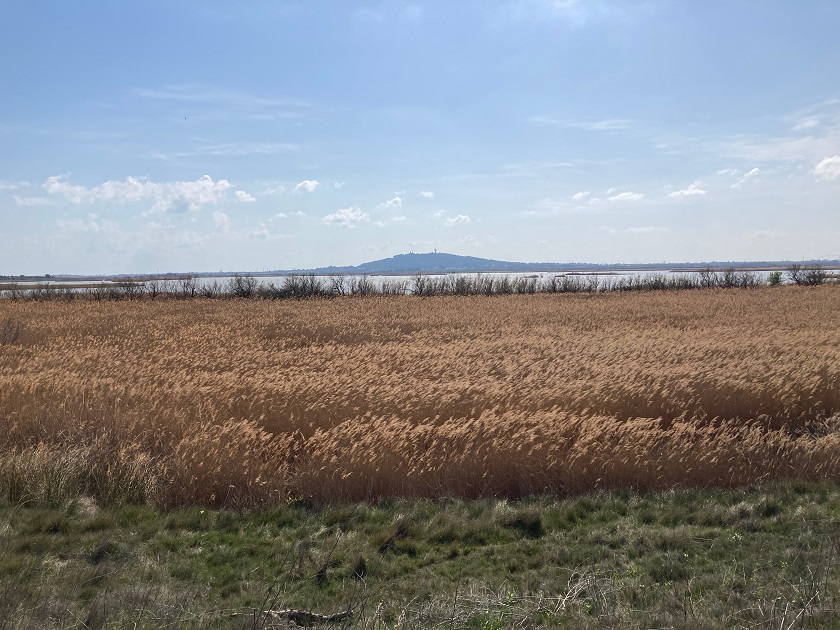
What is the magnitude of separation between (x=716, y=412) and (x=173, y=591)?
1047 cm

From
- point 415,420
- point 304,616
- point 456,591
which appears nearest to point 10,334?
point 415,420

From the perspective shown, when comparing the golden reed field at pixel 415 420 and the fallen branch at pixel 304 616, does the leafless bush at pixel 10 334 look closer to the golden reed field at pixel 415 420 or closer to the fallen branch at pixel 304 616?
the golden reed field at pixel 415 420

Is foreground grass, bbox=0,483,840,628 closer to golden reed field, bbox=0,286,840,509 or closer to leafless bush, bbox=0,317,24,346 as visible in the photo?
golden reed field, bbox=0,286,840,509

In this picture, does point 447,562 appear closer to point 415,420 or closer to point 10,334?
point 415,420

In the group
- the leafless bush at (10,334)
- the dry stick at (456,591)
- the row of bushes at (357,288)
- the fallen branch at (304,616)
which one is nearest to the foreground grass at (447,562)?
the dry stick at (456,591)

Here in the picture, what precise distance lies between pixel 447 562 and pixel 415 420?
4.94 m

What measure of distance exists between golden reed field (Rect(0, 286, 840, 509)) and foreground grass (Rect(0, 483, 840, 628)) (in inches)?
30.8

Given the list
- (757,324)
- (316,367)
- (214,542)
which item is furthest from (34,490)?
(757,324)

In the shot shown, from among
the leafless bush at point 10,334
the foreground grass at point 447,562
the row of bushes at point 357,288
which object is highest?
the row of bushes at point 357,288

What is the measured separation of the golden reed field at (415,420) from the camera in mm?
8938

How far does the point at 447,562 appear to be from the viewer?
6.48 metres

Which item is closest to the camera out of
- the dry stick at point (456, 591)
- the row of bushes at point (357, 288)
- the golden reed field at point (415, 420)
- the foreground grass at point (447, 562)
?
the dry stick at point (456, 591)

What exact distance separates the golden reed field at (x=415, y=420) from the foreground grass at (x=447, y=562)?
782mm

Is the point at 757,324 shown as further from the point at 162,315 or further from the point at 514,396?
the point at 162,315
